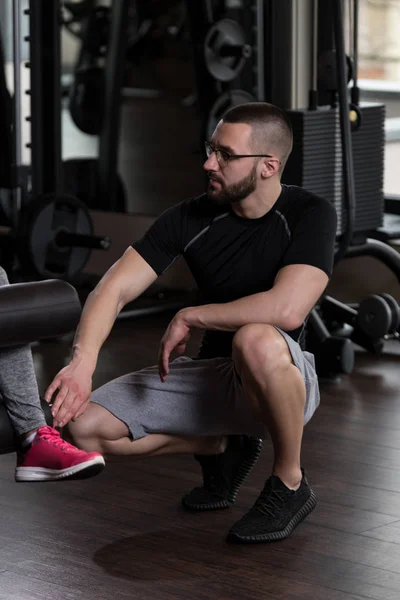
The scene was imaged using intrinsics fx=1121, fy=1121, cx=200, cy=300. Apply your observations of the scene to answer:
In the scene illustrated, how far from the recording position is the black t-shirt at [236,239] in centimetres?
224

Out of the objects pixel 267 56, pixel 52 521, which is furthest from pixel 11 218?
pixel 52 521

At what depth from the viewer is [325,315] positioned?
397 centimetres

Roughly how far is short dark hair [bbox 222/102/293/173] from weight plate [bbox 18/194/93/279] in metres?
2.17

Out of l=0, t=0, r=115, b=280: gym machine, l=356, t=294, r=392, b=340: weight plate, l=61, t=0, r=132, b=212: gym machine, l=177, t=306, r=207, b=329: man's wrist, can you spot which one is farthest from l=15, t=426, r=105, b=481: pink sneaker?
l=61, t=0, r=132, b=212: gym machine

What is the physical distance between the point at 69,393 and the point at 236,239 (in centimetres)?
50

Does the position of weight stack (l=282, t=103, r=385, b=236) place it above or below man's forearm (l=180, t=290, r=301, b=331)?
above

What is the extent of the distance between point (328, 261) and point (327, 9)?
1.99m

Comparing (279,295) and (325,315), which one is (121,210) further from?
(279,295)

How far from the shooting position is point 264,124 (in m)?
2.23

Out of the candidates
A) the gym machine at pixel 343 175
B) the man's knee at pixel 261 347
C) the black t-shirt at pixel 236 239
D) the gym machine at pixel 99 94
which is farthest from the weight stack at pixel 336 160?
the gym machine at pixel 99 94

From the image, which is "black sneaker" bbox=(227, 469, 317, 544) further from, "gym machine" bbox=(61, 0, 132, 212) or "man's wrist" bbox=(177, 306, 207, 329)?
"gym machine" bbox=(61, 0, 132, 212)

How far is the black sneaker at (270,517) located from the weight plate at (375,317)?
1532 mm

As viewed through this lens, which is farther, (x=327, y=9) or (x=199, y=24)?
(x=199, y=24)

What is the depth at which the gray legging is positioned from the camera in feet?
6.91
